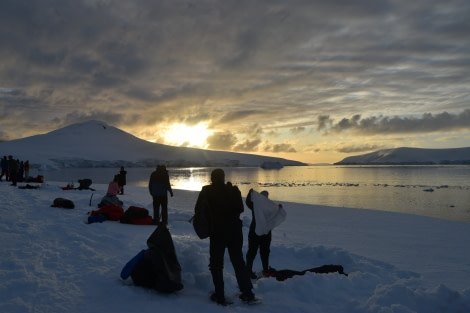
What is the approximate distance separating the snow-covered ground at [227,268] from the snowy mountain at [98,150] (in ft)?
334

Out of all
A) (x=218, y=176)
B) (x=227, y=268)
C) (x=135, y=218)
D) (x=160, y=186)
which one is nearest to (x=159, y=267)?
(x=218, y=176)

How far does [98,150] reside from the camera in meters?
140

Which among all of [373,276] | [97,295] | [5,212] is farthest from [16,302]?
[5,212]

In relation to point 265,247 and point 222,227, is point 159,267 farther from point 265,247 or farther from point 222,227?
point 265,247

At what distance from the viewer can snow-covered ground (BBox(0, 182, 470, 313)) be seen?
4480 mm

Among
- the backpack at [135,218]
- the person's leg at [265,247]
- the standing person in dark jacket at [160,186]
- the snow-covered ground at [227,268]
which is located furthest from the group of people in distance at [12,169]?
the person's leg at [265,247]

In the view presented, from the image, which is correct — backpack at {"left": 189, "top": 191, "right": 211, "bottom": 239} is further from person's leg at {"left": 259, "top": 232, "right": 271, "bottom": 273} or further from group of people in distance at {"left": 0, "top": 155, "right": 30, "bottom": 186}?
group of people in distance at {"left": 0, "top": 155, "right": 30, "bottom": 186}

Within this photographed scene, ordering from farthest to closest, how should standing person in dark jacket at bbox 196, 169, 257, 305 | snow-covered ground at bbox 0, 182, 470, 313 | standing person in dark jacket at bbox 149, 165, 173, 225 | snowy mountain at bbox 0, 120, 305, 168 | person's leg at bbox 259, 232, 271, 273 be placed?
snowy mountain at bbox 0, 120, 305, 168 < standing person in dark jacket at bbox 149, 165, 173, 225 < person's leg at bbox 259, 232, 271, 273 < standing person in dark jacket at bbox 196, 169, 257, 305 < snow-covered ground at bbox 0, 182, 470, 313

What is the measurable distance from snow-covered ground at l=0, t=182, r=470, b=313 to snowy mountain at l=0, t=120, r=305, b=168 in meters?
102

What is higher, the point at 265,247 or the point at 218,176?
the point at 218,176

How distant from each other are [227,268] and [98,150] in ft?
471

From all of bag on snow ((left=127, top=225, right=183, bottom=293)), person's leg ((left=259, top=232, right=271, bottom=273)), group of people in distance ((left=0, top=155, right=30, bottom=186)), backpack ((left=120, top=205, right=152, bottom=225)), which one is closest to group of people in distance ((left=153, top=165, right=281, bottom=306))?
bag on snow ((left=127, top=225, right=183, bottom=293))

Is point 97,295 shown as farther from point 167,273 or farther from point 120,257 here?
point 120,257

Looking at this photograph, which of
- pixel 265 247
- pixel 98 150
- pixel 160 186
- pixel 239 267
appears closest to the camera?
pixel 239 267
